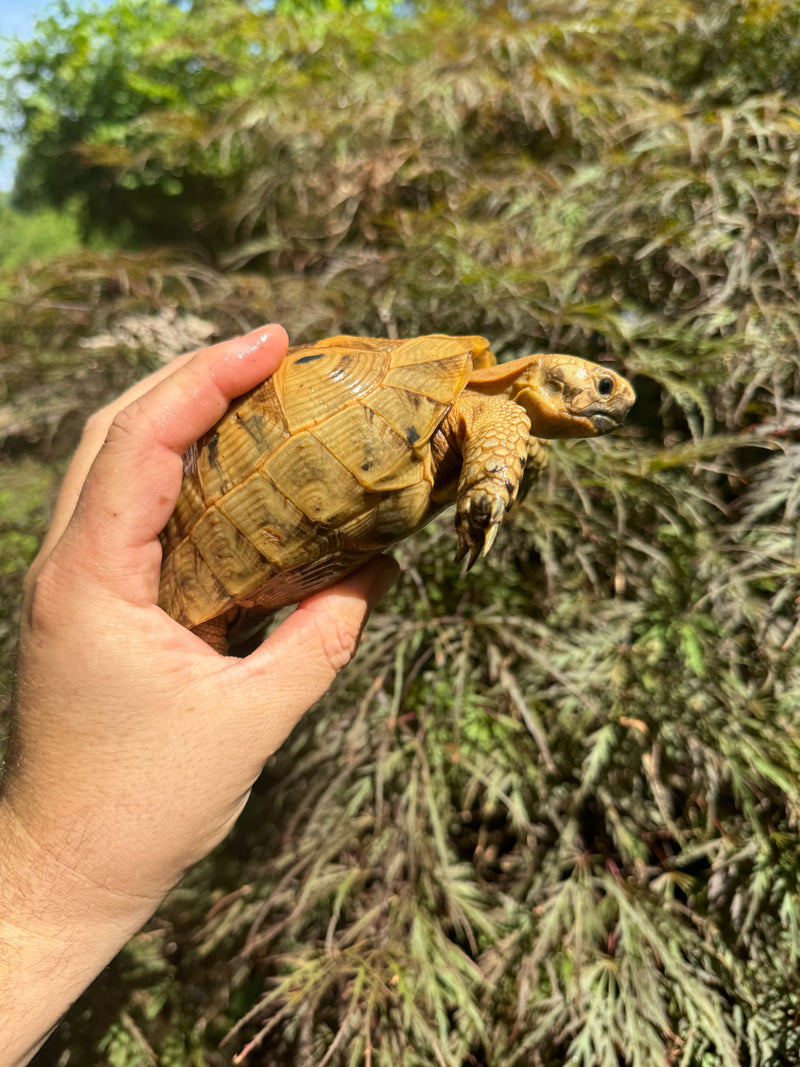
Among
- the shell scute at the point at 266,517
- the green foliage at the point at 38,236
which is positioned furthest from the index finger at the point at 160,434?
the green foliage at the point at 38,236

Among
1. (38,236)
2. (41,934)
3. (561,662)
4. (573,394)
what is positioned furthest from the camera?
(38,236)

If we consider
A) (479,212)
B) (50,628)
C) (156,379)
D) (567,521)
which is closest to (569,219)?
(479,212)

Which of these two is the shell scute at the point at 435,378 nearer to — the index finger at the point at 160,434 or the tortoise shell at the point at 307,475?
the tortoise shell at the point at 307,475

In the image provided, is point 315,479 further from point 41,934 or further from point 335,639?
point 41,934

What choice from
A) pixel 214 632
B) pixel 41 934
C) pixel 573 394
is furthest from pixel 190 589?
pixel 573 394

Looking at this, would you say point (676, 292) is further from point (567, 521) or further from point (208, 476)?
Result: point (208, 476)

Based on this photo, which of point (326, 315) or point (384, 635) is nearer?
point (384, 635)
